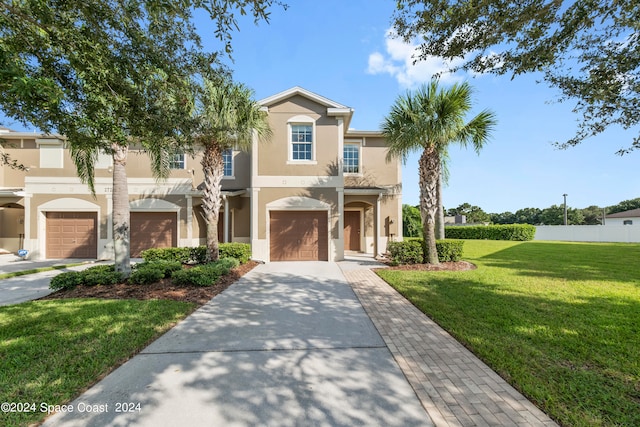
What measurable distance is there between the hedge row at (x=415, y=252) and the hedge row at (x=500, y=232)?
2060cm

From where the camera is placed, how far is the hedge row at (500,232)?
2716 centimetres

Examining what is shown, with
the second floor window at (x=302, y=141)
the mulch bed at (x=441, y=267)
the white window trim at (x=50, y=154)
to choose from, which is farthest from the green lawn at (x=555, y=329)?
the white window trim at (x=50, y=154)

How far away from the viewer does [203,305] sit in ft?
19.8

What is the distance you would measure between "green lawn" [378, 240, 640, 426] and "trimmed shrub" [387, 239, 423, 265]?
178cm

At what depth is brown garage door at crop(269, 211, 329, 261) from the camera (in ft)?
41.4

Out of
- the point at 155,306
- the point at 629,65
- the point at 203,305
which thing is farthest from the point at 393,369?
the point at 629,65

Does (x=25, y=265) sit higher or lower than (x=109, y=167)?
lower

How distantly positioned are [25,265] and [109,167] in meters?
5.53

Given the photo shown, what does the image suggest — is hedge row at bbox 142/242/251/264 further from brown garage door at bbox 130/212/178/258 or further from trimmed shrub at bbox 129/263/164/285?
trimmed shrub at bbox 129/263/164/285

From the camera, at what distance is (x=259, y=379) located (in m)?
3.15

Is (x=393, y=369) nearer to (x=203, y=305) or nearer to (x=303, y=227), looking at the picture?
(x=203, y=305)

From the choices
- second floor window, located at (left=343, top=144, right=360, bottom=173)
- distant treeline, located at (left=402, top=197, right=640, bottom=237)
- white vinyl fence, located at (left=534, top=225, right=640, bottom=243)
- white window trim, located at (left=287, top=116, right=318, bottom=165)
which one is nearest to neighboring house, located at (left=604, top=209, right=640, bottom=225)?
distant treeline, located at (left=402, top=197, right=640, bottom=237)

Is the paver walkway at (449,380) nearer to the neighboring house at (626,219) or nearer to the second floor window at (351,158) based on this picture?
the second floor window at (351,158)

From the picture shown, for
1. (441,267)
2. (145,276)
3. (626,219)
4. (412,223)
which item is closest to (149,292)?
(145,276)
